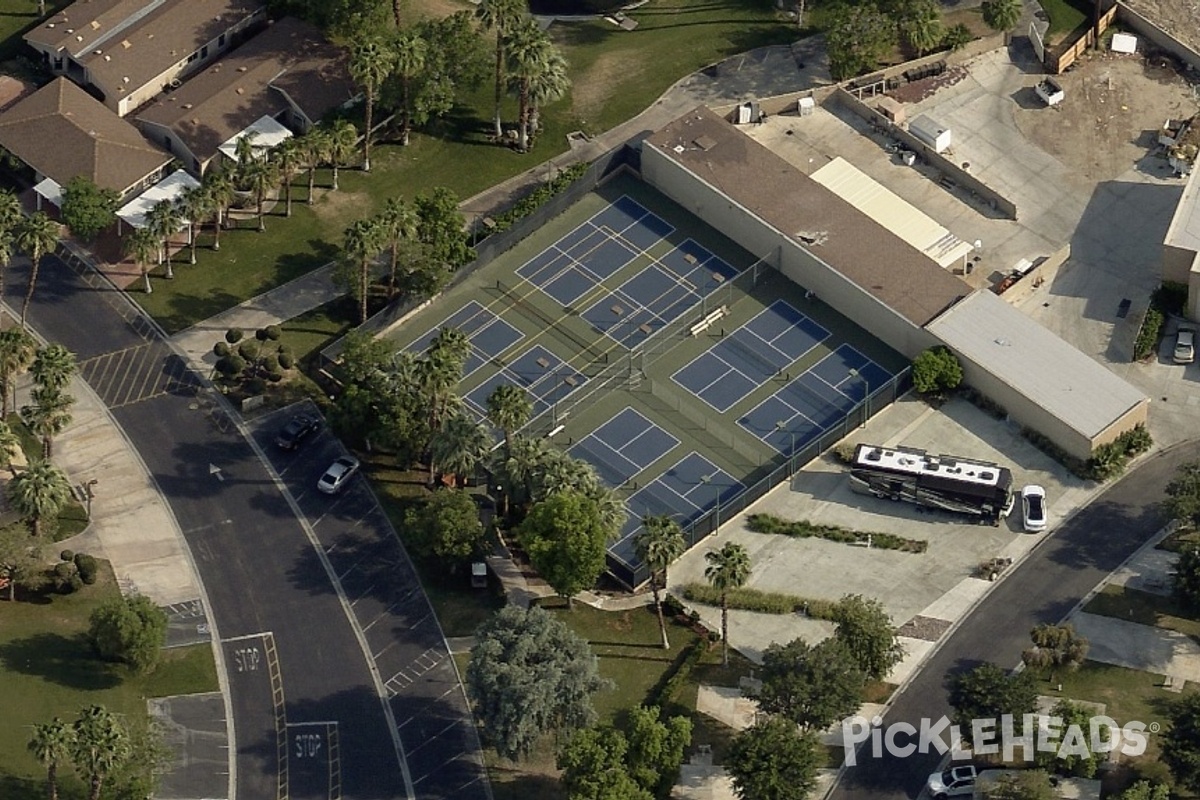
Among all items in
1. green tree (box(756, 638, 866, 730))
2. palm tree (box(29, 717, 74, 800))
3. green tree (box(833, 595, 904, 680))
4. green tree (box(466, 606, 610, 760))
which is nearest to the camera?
palm tree (box(29, 717, 74, 800))

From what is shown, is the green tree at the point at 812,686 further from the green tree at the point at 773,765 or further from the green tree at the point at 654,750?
the green tree at the point at 654,750

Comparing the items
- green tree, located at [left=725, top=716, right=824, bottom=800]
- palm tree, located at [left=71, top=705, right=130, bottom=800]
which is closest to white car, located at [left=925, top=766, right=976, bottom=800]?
green tree, located at [left=725, top=716, right=824, bottom=800]

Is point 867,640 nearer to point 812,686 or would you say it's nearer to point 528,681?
point 812,686

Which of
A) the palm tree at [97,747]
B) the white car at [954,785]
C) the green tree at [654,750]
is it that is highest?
the palm tree at [97,747]

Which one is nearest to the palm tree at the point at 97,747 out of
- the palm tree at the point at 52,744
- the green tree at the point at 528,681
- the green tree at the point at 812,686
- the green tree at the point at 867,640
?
the palm tree at the point at 52,744

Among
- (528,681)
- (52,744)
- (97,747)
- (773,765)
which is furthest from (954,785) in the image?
(52,744)

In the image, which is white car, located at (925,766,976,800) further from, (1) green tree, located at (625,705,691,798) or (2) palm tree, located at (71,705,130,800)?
(2) palm tree, located at (71,705,130,800)

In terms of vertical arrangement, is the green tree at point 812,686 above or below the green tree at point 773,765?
above
